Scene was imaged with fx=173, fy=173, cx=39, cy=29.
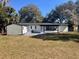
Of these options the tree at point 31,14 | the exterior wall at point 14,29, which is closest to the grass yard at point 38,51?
the exterior wall at point 14,29

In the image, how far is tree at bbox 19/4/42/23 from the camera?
7475cm

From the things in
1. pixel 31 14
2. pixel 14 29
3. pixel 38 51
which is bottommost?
pixel 38 51

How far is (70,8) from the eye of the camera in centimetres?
6975

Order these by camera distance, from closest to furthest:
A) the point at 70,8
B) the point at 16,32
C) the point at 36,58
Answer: the point at 36,58, the point at 16,32, the point at 70,8

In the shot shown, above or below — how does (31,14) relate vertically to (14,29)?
above

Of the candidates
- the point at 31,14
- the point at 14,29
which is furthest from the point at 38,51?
the point at 31,14

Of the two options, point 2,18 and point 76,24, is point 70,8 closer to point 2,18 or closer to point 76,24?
point 76,24

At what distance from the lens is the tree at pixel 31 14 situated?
74.8m

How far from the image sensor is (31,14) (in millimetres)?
77000

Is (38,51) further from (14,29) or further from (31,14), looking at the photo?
(31,14)

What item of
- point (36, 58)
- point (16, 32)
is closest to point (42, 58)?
point (36, 58)

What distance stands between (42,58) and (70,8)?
5949 cm

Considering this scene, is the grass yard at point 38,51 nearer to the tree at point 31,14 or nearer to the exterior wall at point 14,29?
the exterior wall at point 14,29

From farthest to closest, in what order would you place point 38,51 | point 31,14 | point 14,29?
point 31,14, point 14,29, point 38,51
